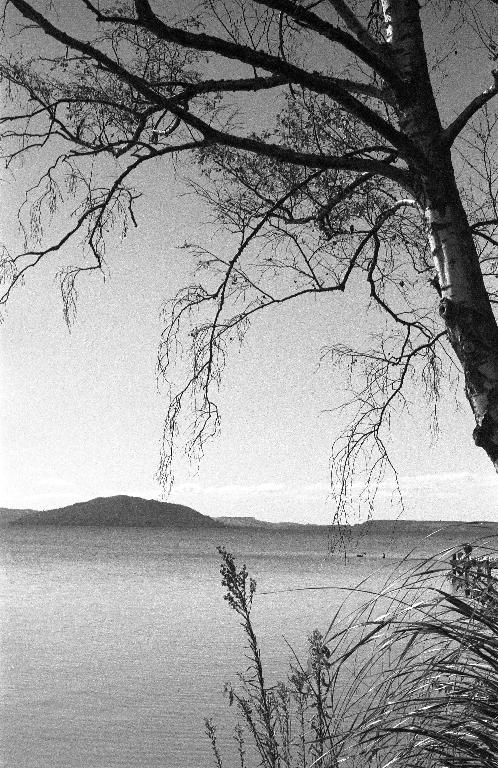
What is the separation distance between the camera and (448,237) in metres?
4.14

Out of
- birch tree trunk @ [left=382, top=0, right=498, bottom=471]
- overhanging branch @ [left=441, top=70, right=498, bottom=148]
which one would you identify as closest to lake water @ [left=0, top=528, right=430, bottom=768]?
birch tree trunk @ [left=382, top=0, right=498, bottom=471]

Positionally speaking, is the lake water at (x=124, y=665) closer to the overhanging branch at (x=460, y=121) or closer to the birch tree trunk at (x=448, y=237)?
the birch tree trunk at (x=448, y=237)

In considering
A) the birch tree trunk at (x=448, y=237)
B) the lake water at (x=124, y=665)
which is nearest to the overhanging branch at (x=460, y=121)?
the birch tree trunk at (x=448, y=237)

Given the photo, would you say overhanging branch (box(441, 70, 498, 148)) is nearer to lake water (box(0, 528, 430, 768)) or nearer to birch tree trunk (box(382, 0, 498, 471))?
birch tree trunk (box(382, 0, 498, 471))

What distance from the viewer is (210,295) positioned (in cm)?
503

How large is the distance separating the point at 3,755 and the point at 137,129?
26.3 ft

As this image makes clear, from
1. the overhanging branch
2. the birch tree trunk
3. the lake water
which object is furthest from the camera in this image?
the lake water

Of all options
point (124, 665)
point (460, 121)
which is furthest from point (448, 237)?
point (124, 665)

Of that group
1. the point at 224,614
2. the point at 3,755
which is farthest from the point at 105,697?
the point at 224,614

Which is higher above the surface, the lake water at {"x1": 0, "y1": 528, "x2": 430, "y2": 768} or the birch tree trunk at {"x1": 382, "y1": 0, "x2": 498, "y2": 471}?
the birch tree trunk at {"x1": 382, "y1": 0, "x2": 498, "y2": 471}

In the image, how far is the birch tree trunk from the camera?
154 inches

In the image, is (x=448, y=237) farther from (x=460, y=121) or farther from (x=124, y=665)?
(x=124, y=665)

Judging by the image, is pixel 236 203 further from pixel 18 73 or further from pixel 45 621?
pixel 45 621

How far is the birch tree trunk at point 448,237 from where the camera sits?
3.92 meters
